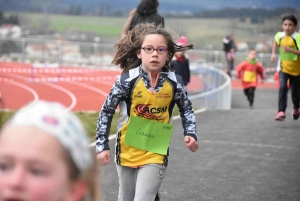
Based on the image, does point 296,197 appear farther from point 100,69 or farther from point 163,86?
point 100,69

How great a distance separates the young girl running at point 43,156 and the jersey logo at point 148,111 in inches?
139

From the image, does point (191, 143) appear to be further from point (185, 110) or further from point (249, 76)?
point (249, 76)

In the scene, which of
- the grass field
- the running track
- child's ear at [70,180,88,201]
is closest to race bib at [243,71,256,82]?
the running track

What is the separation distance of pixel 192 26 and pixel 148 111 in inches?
1826

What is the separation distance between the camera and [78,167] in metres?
1.83

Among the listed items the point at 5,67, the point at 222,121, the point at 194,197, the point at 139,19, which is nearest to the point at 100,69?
the point at 5,67

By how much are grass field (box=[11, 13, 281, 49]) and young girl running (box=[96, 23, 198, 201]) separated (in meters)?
36.4

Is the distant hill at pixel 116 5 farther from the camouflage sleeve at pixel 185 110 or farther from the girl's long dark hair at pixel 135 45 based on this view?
the camouflage sleeve at pixel 185 110

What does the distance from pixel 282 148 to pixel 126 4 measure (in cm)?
5196

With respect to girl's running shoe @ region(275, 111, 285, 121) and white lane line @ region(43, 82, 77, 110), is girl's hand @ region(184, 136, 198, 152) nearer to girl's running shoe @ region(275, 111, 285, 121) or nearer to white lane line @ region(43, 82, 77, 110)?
girl's running shoe @ region(275, 111, 285, 121)

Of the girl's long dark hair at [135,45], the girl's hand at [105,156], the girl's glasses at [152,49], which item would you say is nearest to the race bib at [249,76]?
the girl's long dark hair at [135,45]

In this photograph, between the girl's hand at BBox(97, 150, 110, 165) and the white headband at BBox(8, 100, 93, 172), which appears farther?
the girl's hand at BBox(97, 150, 110, 165)

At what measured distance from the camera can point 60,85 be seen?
28.6m

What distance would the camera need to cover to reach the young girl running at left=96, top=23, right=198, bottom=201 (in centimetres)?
534
